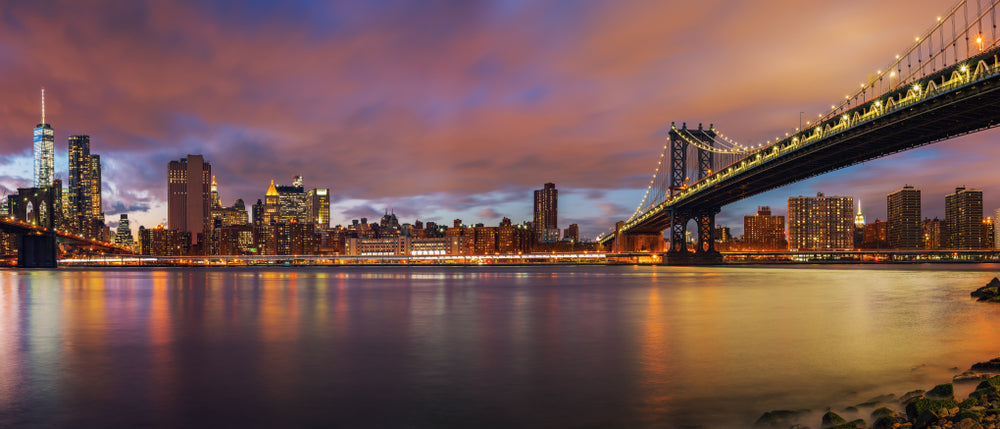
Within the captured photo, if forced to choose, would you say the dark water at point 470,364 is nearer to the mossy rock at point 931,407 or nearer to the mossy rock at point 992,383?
the mossy rock at point 992,383

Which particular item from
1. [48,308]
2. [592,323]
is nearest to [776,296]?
[592,323]

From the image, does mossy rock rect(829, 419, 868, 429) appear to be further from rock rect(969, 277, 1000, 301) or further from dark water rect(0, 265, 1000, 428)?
rock rect(969, 277, 1000, 301)

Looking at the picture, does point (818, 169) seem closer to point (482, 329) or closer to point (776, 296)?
point (776, 296)

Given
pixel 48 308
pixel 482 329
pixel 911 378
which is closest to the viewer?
pixel 911 378

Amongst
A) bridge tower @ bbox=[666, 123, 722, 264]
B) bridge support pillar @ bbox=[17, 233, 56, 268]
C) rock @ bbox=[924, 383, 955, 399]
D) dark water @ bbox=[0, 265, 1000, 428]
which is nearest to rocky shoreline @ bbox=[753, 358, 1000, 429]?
rock @ bbox=[924, 383, 955, 399]

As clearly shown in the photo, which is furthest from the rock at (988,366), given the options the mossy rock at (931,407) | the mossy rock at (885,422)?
the mossy rock at (885,422)
